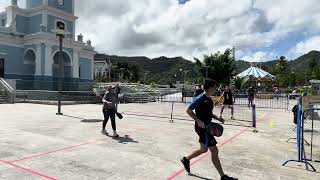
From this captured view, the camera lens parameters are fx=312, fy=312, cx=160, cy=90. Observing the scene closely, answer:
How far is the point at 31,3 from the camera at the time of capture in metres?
36.7

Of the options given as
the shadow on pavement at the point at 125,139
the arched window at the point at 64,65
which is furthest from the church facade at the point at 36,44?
the shadow on pavement at the point at 125,139

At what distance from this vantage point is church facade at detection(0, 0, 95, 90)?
1293 inches

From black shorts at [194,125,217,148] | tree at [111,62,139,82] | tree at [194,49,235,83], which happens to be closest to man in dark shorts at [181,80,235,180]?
black shorts at [194,125,217,148]

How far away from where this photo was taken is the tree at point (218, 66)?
50594mm

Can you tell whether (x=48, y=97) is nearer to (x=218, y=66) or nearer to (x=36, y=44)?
(x=36, y=44)

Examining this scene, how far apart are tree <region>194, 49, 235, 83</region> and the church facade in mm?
21068

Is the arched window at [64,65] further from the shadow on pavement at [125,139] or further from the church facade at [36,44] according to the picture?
the shadow on pavement at [125,139]

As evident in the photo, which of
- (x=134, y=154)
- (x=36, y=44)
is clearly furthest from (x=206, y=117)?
(x=36, y=44)

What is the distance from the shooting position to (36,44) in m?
33.2

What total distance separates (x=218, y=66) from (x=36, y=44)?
93.7 feet

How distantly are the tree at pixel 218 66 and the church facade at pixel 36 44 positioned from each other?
2107 cm

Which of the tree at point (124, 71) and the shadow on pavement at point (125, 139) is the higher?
the tree at point (124, 71)

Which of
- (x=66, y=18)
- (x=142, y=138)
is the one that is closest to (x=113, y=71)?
(x=66, y=18)

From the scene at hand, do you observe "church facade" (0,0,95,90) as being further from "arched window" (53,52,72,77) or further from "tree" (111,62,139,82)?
"tree" (111,62,139,82)
